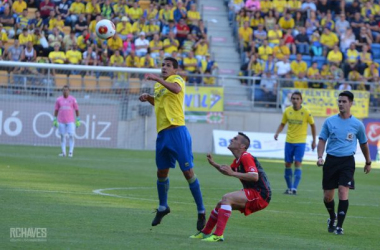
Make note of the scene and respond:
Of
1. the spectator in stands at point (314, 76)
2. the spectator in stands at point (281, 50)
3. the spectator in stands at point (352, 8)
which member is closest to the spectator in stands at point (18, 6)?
the spectator in stands at point (281, 50)

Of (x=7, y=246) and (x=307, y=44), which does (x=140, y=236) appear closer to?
(x=7, y=246)

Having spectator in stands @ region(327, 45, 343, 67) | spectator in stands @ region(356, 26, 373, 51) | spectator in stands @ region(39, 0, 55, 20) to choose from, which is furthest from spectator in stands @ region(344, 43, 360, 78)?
spectator in stands @ region(39, 0, 55, 20)

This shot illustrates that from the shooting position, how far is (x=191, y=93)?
34125 mm

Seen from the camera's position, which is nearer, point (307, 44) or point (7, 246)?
point (7, 246)

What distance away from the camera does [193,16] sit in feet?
124

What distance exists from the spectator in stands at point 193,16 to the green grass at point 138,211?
45.1 feet

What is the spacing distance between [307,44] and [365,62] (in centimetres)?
277

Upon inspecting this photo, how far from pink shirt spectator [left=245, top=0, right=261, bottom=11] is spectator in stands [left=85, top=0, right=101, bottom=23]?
7.52 m

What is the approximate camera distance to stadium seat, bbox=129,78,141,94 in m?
33.5

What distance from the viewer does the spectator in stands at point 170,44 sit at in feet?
117

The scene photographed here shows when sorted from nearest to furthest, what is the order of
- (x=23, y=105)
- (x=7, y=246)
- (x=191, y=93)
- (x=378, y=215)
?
(x=7, y=246) < (x=378, y=215) < (x=23, y=105) < (x=191, y=93)

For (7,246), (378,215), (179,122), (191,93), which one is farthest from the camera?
(191,93)

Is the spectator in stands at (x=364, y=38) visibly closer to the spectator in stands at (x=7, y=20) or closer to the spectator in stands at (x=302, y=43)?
the spectator in stands at (x=302, y=43)

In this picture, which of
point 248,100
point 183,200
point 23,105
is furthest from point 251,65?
point 183,200
